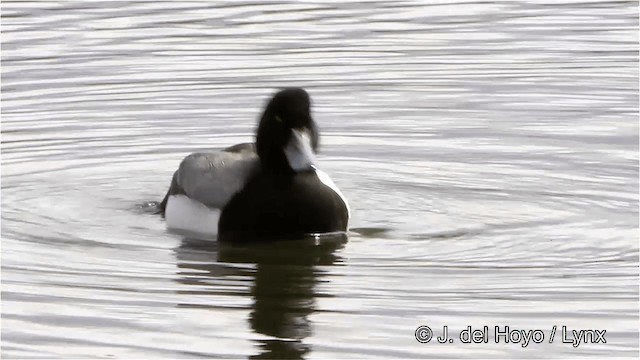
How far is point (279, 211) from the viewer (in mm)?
11938

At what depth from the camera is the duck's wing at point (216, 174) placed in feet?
39.9

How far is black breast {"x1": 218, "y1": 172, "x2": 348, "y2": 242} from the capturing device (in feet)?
39.2

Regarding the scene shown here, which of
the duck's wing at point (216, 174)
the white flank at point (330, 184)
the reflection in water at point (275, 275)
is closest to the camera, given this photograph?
the reflection in water at point (275, 275)

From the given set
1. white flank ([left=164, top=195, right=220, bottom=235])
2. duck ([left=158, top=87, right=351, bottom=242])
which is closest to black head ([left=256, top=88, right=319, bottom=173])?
duck ([left=158, top=87, right=351, bottom=242])

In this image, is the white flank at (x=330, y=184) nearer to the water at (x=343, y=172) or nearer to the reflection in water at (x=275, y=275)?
the water at (x=343, y=172)

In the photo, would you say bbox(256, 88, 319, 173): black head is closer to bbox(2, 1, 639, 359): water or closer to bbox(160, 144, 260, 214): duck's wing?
bbox(160, 144, 260, 214): duck's wing

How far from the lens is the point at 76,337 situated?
31.4 ft

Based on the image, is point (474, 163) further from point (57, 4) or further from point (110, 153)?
point (57, 4)

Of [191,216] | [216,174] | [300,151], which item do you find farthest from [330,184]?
[191,216]

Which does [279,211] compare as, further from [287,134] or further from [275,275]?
[275,275]

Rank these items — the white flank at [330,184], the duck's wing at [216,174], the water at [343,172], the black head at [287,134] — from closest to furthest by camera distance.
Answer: the water at [343,172] < the black head at [287,134] < the duck's wing at [216,174] < the white flank at [330,184]

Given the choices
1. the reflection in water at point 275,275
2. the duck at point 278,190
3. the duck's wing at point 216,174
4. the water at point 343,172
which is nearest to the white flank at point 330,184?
the duck at point 278,190

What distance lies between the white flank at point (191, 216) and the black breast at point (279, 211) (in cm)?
15

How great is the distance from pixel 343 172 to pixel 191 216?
1.85 m
